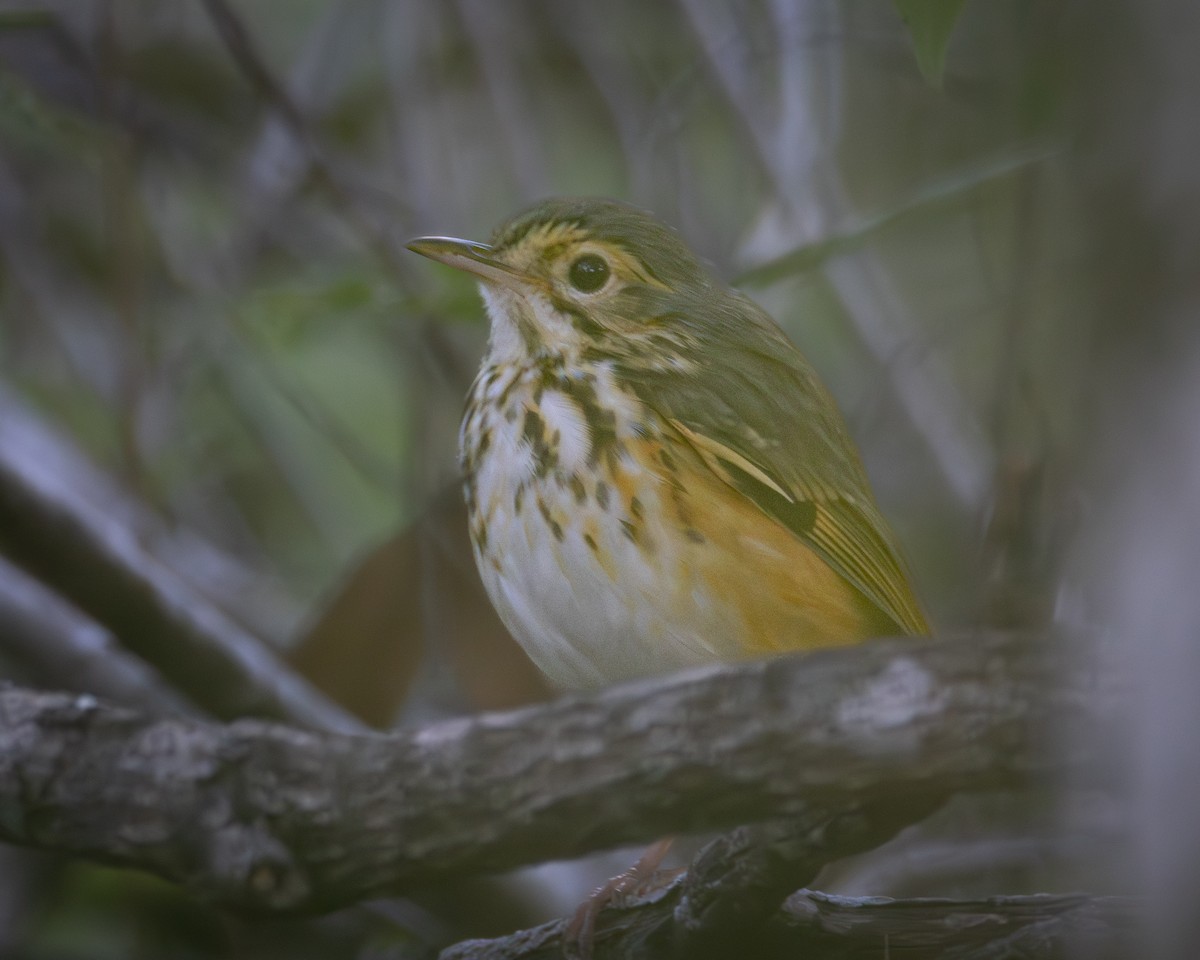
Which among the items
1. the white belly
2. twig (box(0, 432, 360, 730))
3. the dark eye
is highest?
the dark eye

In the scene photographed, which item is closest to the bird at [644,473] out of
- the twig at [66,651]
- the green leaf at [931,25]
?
the green leaf at [931,25]

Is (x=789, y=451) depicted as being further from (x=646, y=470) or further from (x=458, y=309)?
(x=458, y=309)

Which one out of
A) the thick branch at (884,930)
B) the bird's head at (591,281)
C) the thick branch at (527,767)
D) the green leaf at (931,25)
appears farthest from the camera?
the bird's head at (591,281)

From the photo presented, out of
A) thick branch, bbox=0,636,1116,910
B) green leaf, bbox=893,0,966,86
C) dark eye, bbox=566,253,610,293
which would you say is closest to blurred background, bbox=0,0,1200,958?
green leaf, bbox=893,0,966,86

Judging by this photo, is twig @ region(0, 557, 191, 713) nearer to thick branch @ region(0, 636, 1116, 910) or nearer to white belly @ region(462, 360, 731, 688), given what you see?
thick branch @ region(0, 636, 1116, 910)

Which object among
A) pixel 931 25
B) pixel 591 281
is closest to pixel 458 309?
pixel 591 281

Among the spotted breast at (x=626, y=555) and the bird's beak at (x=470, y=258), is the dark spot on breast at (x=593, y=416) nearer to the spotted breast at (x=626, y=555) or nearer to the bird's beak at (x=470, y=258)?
the spotted breast at (x=626, y=555)
